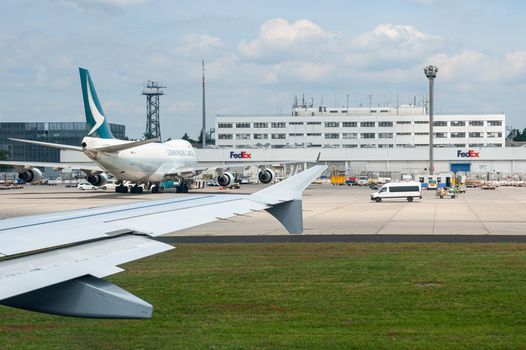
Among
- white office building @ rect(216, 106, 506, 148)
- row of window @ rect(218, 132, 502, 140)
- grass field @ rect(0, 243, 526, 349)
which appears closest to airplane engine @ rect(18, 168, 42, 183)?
grass field @ rect(0, 243, 526, 349)

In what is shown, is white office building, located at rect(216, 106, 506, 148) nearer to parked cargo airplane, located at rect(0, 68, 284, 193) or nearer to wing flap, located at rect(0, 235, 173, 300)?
parked cargo airplane, located at rect(0, 68, 284, 193)

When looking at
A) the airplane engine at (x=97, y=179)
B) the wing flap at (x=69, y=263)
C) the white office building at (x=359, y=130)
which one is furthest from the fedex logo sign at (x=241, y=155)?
the wing flap at (x=69, y=263)

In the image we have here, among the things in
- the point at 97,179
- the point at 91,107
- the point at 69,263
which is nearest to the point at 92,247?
the point at 69,263

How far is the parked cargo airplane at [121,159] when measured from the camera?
67.2m

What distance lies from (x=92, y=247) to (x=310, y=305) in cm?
892

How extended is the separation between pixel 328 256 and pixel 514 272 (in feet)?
19.2

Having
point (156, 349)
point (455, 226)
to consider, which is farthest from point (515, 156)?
point (156, 349)

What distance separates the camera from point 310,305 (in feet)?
52.6

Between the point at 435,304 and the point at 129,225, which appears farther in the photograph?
the point at 435,304

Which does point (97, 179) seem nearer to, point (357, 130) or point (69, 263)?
point (69, 263)

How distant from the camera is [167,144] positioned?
83.4 meters

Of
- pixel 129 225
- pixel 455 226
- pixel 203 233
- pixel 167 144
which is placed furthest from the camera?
pixel 167 144

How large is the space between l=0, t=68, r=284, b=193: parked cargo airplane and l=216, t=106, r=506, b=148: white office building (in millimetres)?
93249

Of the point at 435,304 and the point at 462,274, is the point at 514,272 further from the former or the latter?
the point at 435,304
